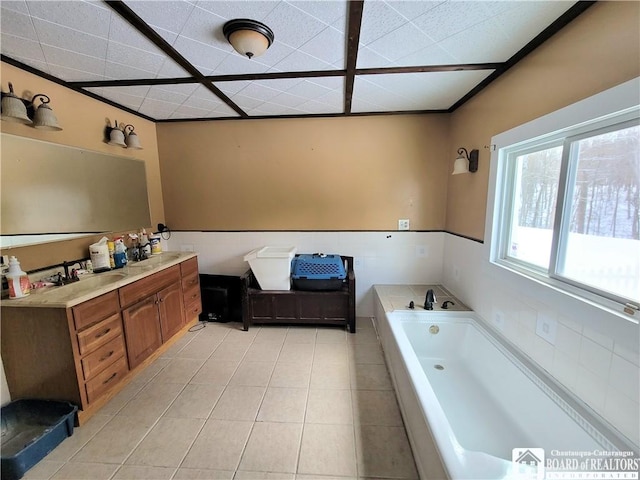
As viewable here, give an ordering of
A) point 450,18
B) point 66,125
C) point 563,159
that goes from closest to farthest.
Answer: point 450,18 → point 563,159 → point 66,125

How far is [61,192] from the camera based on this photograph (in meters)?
2.02

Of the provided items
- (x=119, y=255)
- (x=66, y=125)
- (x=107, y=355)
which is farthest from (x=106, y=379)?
(x=66, y=125)

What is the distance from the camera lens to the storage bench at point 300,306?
280cm

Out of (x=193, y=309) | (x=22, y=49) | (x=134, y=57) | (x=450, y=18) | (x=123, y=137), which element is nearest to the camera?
(x=450, y=18)

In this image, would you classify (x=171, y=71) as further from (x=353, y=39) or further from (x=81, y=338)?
(x=81, y=338)

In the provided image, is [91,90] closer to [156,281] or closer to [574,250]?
[156,281]

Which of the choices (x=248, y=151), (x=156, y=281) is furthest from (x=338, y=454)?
(x=248, y=151)

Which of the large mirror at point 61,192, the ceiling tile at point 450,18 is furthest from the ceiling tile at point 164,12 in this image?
the large mirror at point 61,192

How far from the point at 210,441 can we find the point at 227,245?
→ 2.08 meters

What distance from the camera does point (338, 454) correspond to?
4.86ft

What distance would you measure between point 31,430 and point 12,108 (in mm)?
1972

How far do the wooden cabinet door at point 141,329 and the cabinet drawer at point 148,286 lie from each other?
0.18ft

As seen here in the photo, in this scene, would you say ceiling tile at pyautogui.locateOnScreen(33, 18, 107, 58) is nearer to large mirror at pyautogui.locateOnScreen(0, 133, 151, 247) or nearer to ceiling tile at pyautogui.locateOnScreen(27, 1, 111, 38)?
ceiling tile at pyautogui.locateOnScreen(27, 1, 111, 38)

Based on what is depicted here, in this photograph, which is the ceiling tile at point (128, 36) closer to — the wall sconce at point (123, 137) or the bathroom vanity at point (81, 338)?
the wall sconce at point (123, 137)
